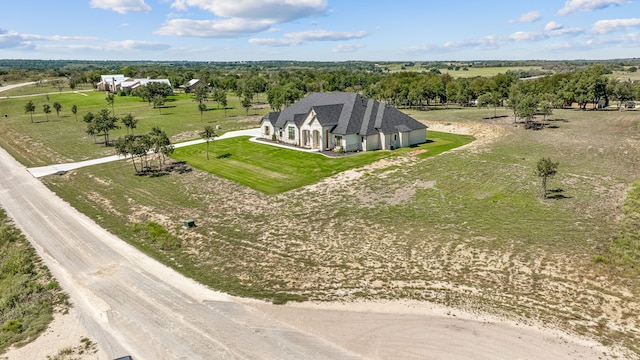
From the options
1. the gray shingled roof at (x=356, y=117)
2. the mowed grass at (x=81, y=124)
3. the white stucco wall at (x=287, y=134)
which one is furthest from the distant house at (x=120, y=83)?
the gray shingled roof at (x=356, y=117)

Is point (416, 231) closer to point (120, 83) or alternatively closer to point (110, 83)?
point (120, 83)

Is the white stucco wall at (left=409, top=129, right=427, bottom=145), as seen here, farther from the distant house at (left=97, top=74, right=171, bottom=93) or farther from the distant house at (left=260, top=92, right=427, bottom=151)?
the distant house at (left=97, top=74, right=171, bottom=93)

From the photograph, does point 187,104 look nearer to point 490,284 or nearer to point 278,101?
point 278,101

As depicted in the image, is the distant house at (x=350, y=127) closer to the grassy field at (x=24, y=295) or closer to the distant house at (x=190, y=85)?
the grassy field at (x=24, y=295)

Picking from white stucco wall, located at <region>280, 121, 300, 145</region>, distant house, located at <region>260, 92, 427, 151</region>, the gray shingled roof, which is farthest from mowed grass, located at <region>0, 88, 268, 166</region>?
the gray shingled roof

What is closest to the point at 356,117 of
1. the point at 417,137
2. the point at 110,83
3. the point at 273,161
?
the point at 417,137

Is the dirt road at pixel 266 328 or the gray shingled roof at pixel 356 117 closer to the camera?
the dirt road at pixel 266 328
